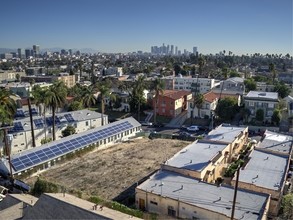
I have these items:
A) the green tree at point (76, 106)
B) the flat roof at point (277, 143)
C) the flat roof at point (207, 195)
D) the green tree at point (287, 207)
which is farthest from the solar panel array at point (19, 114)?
the green tree at point (287, 207)

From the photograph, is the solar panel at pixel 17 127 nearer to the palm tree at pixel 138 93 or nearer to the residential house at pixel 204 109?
the palm tree at pixel 138 93

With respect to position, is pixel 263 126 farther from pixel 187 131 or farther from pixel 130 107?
pixel 130 107

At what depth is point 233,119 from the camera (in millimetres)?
62594

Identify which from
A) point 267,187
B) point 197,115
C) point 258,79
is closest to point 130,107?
point 197,115

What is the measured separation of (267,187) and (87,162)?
2212 cm

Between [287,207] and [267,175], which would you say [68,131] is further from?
[287,207]

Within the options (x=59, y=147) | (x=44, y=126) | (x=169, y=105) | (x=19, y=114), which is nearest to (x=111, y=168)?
(x=59, y=147)

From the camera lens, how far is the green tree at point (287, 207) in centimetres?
2403

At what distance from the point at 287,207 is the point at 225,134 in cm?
1838

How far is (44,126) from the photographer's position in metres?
47.2

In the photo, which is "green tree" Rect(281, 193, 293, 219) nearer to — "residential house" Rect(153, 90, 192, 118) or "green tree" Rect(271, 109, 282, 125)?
"green tree" Rect(271, 109, 282, 125)

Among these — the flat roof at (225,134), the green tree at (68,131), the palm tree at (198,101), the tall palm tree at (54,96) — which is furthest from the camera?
the palm tree at (198,101)

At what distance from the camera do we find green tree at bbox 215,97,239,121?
2375 inches

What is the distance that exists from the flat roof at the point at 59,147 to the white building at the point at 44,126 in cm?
639
